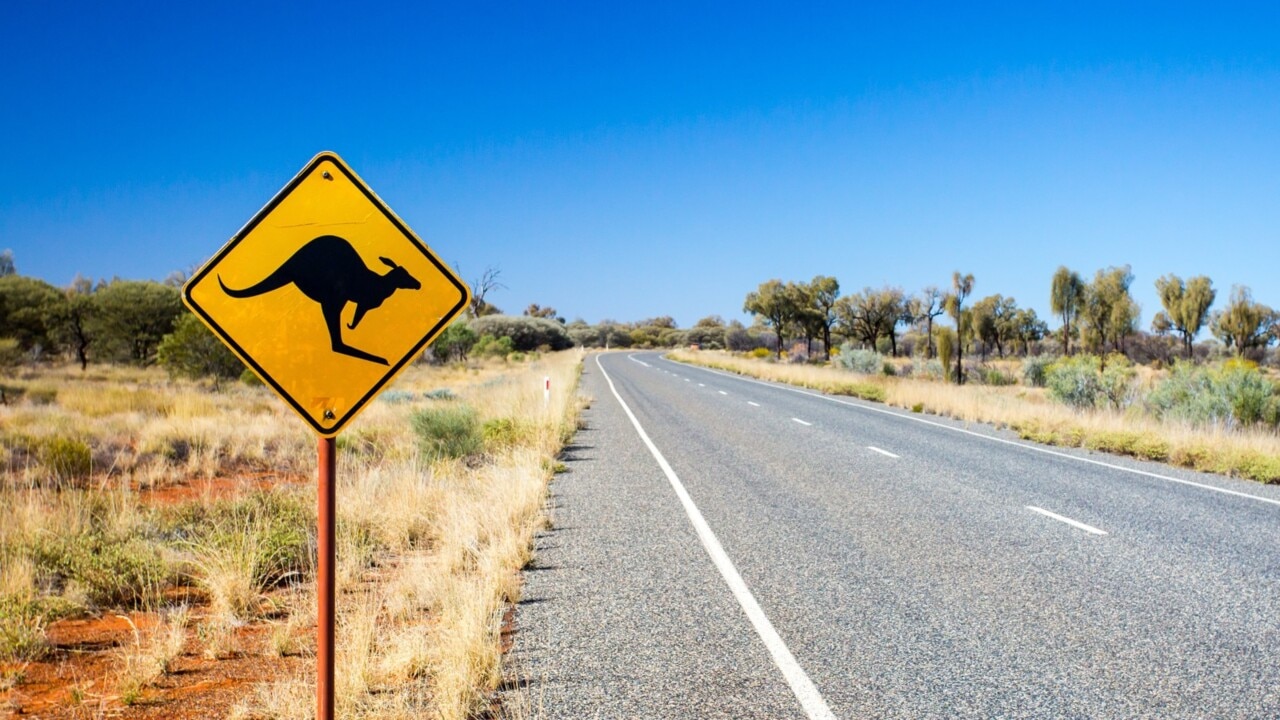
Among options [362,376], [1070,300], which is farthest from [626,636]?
[1070,300]

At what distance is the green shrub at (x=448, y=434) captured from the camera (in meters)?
12.1

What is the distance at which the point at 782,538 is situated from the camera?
702 cm

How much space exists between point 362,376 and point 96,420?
53.3ft

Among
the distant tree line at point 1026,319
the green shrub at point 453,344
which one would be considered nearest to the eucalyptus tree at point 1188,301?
the distant tree line at point 1026,319

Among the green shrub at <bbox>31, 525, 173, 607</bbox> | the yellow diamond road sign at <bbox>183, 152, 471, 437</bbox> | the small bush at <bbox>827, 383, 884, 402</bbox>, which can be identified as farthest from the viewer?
the small bush at <bbox>827, 383, 884, 402</bbox>

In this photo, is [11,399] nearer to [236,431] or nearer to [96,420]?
[96,420]

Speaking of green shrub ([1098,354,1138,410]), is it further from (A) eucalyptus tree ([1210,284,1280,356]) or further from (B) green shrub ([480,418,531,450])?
(A) eucalyptus tree ([1210,284,1280,356])

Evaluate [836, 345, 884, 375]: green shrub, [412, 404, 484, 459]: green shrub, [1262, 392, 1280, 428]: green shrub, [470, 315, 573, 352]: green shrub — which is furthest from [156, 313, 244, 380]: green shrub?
[470, 315, 573, 352]: green shrub

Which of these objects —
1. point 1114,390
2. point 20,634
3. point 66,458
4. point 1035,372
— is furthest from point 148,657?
point 1035,372

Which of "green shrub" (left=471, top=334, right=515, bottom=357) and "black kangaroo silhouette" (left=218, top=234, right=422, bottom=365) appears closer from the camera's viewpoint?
"black kangaroo silhouette" (left=218, top=234, right=422, bottom=365)

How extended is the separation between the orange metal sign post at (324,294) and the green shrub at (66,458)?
1036 centimetres

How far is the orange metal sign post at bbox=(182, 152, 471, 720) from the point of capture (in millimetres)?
2791

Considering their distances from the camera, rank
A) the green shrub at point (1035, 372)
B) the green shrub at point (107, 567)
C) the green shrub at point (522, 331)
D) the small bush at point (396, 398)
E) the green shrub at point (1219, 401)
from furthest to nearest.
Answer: the green shrub at point (522, 331), the green shrub at point (1035, 372), the small bush at point (396, 398), the green shrub at point (1219, 401), the green shrub at point (107, 567)

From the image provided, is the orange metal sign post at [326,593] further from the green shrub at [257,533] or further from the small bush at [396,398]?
the small bush at [396,398]
